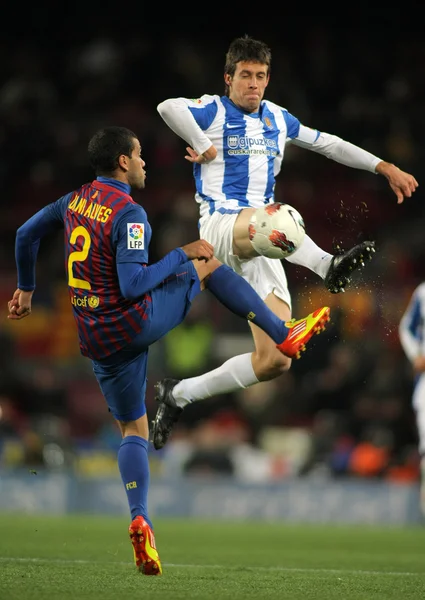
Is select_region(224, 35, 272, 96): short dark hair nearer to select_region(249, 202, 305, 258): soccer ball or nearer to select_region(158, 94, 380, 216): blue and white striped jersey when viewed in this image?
select_region(158, 94, 380, 216): blue and white striped jersey

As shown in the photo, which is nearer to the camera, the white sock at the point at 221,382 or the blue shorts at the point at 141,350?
the blue shorts at the point at 141,350

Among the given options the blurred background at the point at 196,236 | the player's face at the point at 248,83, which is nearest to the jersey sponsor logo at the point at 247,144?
the player's face at the point at 248,83

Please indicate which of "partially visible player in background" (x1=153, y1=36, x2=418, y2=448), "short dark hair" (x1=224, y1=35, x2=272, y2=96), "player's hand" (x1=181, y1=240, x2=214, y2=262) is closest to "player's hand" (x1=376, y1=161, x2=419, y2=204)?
"partially visible player in background" (x1=153, y1=36, x2=418, y2=448)

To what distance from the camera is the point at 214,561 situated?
687 cm

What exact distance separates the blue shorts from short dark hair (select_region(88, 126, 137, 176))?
619mm

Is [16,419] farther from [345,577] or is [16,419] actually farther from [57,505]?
[345,577]

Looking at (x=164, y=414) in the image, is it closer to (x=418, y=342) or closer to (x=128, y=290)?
(x=128, y=290)

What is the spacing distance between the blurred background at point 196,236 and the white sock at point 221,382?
311 centimetres

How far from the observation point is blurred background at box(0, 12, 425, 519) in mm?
12023

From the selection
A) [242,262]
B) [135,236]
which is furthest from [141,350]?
[242,262]

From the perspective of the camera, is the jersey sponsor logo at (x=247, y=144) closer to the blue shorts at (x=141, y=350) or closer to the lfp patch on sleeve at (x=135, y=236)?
the blue shorts at (x=141, y=350)

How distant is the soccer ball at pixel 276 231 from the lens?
5.98m

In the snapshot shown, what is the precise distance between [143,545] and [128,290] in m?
1.21

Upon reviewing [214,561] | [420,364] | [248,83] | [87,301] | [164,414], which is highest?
[248,83]
